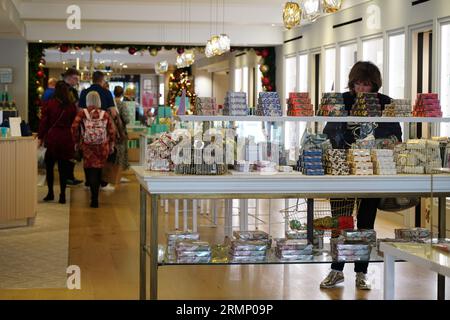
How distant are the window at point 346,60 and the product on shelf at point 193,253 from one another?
812 cm

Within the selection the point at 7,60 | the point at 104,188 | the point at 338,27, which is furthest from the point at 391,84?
the point at 7,60

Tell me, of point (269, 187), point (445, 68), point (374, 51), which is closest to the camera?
point (269, 187)

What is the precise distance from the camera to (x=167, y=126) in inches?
476

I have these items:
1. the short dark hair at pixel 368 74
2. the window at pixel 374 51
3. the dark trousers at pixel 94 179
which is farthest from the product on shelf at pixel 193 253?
the window at pixel 374 51

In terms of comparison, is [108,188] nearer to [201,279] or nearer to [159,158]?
[201,279]

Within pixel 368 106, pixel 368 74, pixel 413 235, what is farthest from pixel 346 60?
pixel 413 235

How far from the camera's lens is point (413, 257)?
3668 mm

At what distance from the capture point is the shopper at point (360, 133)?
603 centimetres

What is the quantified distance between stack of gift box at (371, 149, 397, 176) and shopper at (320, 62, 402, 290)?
1.56ft

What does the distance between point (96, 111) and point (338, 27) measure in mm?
4571

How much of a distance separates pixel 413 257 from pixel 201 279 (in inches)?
129

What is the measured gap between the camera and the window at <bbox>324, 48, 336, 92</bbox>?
14000 mm

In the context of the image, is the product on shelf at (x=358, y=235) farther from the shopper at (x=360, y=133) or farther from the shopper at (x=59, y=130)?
the shopper at (x=59, y=130)
